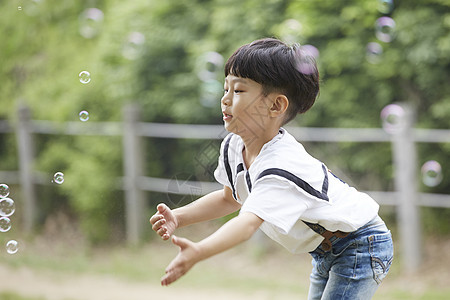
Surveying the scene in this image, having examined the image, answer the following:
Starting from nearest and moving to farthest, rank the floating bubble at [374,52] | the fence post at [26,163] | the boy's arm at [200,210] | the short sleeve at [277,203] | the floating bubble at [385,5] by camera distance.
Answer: the short sleeve at [277,203], the boy's arm at [200,210], the floating bubble at [385,5], the floating bubble at [374,52], the fence post at [26,163]

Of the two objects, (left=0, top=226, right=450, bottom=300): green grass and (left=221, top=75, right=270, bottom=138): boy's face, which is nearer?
(left=221, top=75, right=270, bottom=138): boy's face

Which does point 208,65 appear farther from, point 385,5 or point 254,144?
point 254,144

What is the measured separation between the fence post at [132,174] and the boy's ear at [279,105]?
4496mm

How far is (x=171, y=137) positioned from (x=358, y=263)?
4734 millimetres

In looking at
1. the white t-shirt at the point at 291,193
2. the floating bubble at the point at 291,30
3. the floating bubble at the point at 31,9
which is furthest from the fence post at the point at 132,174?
the white t-shirt at the point at 291,193

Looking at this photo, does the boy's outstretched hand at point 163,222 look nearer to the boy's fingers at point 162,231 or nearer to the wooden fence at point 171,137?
the boy's fingers at point 162,231

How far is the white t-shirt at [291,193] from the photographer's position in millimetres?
1929

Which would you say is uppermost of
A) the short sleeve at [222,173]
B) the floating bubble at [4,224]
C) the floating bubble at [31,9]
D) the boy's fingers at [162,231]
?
the floating bubble at [31,9]

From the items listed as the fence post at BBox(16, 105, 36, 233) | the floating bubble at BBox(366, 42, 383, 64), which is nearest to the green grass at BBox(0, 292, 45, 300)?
the fence post at BBox(16, 105, 36, 233)

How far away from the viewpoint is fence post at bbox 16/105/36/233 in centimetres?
Answer: 751

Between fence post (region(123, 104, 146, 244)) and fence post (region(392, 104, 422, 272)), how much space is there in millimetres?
2397

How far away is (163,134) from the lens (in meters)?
6.66

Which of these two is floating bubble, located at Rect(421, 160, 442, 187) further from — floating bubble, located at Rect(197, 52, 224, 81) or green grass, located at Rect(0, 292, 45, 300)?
green grass, located at Rect(0, 292, 45, 300)

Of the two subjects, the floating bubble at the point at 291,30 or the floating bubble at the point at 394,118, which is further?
the floating bubble at the point at 291,30
